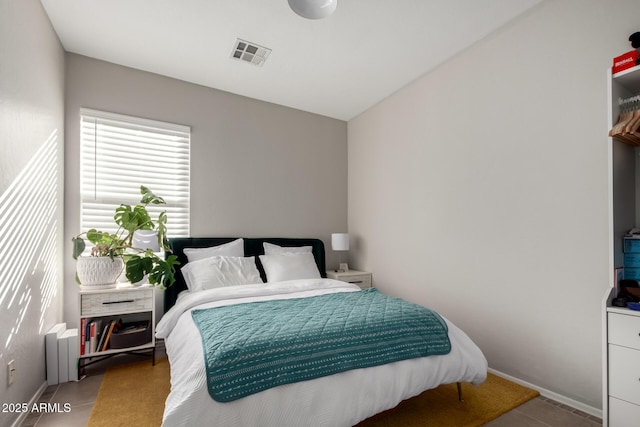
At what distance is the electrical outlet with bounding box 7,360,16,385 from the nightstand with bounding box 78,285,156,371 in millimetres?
724

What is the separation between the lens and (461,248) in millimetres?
2951

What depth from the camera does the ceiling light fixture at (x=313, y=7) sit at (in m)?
2.02

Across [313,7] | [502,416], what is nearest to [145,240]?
[313,7]

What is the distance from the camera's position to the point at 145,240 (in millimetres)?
2889

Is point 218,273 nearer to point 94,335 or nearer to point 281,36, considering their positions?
point 94,335

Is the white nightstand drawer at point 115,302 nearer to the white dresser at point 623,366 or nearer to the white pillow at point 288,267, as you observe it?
the white pillow at point 288,267

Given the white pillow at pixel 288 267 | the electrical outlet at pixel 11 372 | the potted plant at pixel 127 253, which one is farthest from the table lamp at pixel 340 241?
the electrical outlet at pixel 11 372

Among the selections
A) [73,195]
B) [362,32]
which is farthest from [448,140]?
[73,195]

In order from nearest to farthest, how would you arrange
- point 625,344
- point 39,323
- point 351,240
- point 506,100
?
point 625,344
point 39,323
point 506,100
point 351,240

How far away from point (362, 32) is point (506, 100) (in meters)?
1.27

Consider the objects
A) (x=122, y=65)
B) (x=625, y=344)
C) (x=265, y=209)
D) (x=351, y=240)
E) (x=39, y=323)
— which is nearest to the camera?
(x=625, y=344)

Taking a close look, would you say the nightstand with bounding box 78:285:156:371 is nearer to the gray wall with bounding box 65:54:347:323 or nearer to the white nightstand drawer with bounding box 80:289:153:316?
the white nightstand drawer with bounding box 80:289:153:316

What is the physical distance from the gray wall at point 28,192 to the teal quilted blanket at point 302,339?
1.02 meters

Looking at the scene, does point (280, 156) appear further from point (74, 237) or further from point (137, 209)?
point (74, 237)
